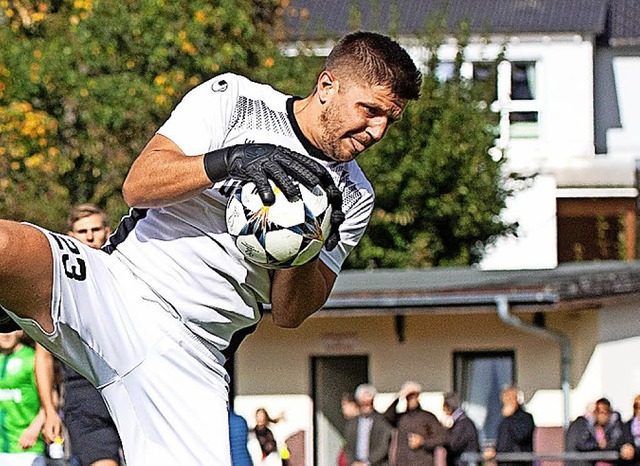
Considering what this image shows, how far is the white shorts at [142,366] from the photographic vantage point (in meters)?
5.28

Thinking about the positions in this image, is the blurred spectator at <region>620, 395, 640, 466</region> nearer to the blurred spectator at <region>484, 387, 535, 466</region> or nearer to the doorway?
the blurred spectator at <region>484, 387, 535, 466</region>

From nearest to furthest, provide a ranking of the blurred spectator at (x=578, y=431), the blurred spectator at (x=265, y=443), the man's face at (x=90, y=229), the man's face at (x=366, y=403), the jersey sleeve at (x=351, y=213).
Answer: the jersey sleeve at (x=351, y=213), the man's face at (x=90, y=229), the blurred spectator at (x=578, y=431), the man's face at (x=366, y=403), the blurred spectator at (x=265, y=443)

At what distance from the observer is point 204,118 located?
536 centimetres

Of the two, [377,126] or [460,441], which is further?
[460,441]

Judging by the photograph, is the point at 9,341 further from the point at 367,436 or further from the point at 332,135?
the point at 367,436

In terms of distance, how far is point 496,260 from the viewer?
121ft

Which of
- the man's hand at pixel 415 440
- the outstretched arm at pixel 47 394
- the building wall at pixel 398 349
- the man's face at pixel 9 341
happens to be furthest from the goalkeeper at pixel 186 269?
the building wall at pixel 398 349

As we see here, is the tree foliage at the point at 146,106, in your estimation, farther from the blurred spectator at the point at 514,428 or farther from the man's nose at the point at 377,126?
the man's nose at the point at 377,126

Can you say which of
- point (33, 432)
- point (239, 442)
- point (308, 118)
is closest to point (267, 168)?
point (308, 118)

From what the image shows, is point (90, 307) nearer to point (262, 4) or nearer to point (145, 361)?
point (145, 361)

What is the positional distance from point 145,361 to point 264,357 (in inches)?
752

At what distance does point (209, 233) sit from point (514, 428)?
13128mm

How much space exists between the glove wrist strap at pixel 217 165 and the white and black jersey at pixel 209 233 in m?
0.34

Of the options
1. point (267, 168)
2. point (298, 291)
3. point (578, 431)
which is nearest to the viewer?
point (267, 168)
